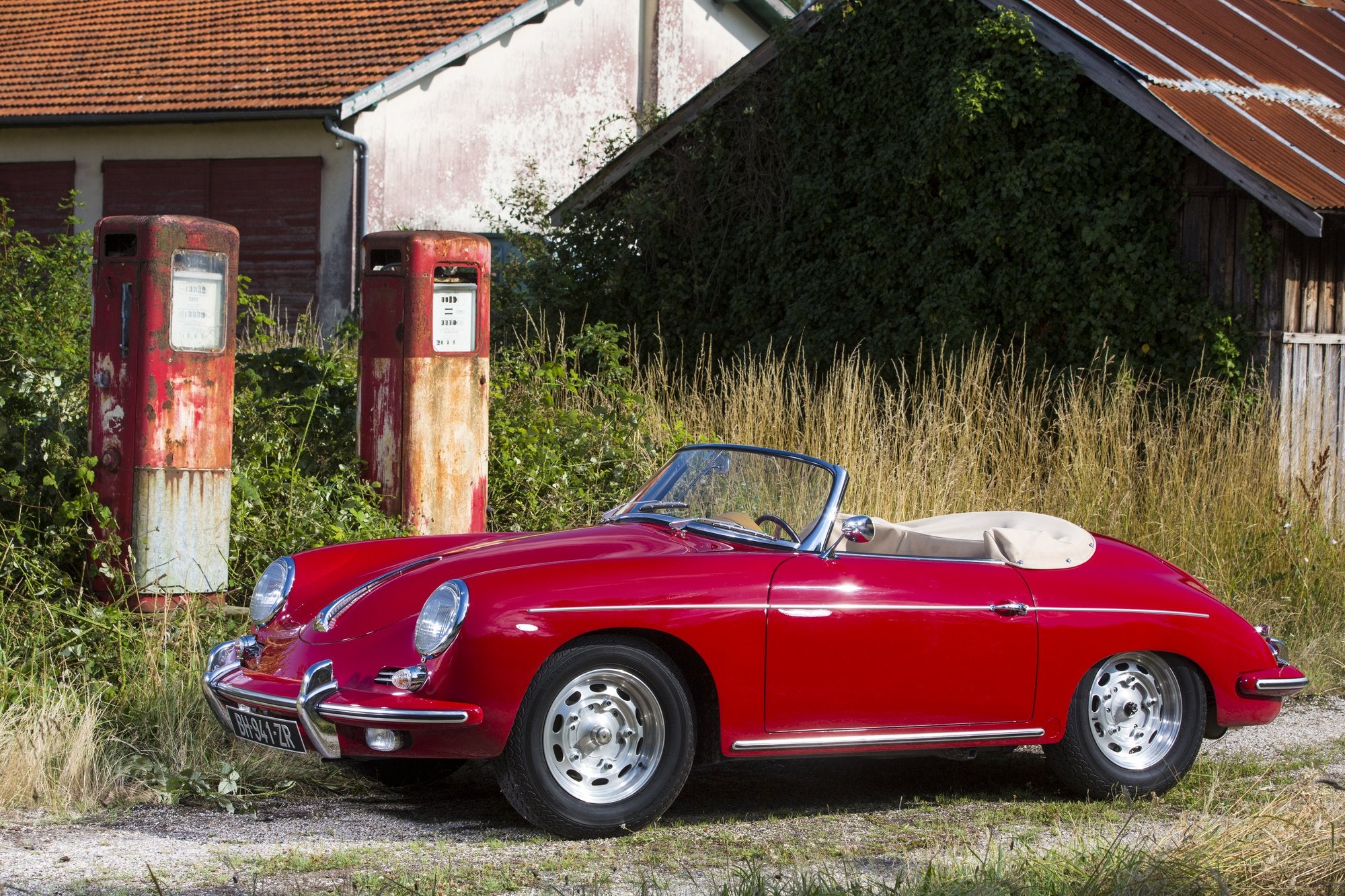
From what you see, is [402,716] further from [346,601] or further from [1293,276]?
[1293,276]

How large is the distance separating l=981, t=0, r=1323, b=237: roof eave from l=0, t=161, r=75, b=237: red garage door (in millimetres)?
12969

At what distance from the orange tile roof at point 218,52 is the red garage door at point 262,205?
→ 0.88 m

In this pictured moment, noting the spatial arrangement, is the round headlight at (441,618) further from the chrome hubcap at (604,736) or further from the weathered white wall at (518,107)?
the weathered white wall at (518,107)

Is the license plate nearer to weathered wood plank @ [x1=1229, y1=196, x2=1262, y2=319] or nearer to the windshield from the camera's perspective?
the windshield

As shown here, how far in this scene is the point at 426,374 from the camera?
7703 millimetres

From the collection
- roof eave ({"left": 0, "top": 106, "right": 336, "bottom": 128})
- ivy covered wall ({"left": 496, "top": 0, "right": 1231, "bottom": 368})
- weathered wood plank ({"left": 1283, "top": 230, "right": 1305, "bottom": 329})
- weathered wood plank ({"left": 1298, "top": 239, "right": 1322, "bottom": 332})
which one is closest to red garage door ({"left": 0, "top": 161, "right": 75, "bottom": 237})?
roof eave ({"left": 0, "top": 106, "right": 336, "bottom": 128})

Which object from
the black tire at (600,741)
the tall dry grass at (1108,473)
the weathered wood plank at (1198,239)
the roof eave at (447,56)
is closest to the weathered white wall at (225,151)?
the roof eave at (447,56)

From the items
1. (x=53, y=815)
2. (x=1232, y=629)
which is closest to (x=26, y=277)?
(x=53, y=815)

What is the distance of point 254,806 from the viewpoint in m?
5.34

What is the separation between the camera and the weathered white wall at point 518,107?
18594 mm

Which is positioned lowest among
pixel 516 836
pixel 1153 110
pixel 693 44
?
pixel 516 836

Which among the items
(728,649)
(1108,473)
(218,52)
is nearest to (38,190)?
(218,52)

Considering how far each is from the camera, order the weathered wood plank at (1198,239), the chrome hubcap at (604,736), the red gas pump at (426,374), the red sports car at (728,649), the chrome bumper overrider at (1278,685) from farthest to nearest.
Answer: the weathered wood plank at (1198,239)
the red gas pump at (426,374)
the chrome bumper overrider at (1278,685)
the chrome hubcap at (604,736)
the red sports car at (728,649)

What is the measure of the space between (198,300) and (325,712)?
2.79 m
